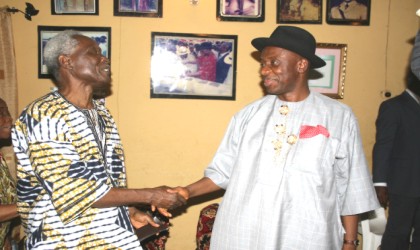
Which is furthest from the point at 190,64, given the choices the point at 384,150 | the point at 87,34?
the point at 384,150

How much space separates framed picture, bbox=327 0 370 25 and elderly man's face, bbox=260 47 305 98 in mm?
1815

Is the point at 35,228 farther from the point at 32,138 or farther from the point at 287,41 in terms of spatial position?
the point at 287,41

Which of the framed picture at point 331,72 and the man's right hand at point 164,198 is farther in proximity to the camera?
the framed picture at point 331,72

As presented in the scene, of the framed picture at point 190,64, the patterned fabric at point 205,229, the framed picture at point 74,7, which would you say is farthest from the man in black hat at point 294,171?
the framed picture at point 74,7

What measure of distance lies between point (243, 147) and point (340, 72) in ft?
6.64

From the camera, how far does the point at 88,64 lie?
7.13 ft

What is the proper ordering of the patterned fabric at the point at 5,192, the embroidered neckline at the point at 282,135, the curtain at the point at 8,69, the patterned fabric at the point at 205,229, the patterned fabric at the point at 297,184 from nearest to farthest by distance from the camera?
the patterned fabric at the point at 297,184, the embroidered neckline at the point at 282,135, the patterned fabric at the point at 5,192, the patterned fabric at the point at 205,229, the curtain at the point at 8,69

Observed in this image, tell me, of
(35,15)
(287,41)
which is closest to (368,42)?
(287,41)

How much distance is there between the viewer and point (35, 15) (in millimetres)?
3691

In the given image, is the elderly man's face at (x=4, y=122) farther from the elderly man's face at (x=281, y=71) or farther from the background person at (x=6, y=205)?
the elderly man's face at (x=281, y=71)

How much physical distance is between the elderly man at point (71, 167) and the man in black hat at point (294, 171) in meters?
0.61

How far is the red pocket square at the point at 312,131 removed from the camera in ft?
7.00

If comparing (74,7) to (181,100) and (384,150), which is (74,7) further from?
(384,150)

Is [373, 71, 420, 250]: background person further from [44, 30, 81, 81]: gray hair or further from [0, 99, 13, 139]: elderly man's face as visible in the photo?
[0, 99, 13, 139]: elderly man's face
